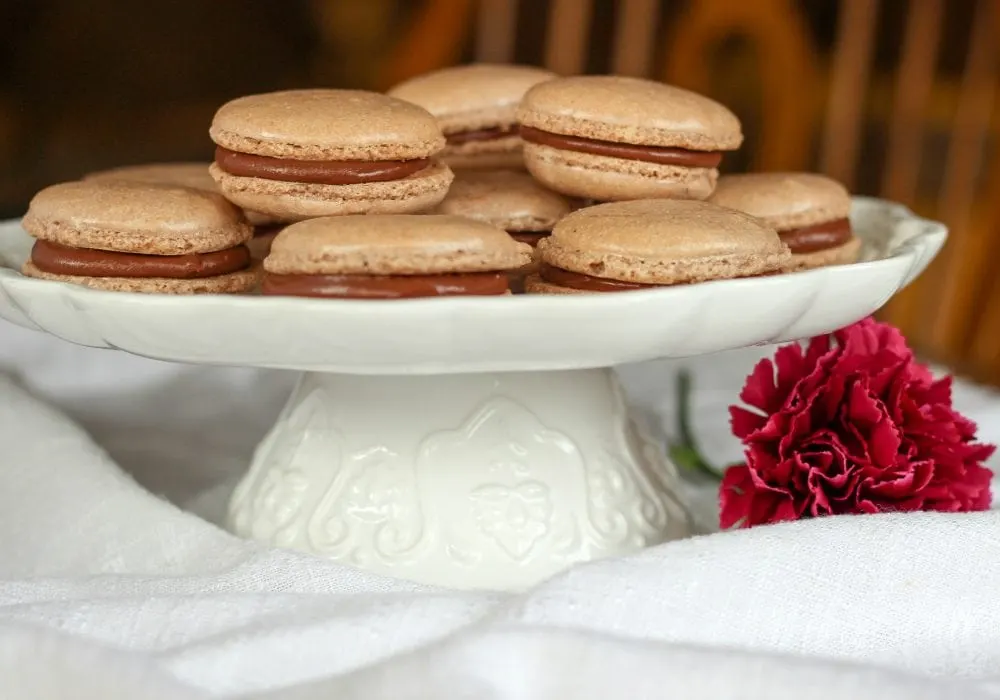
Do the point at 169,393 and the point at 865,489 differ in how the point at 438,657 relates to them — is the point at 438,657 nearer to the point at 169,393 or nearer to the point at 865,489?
the point at 865,489

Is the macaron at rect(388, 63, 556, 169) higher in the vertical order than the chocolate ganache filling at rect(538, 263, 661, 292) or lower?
higher

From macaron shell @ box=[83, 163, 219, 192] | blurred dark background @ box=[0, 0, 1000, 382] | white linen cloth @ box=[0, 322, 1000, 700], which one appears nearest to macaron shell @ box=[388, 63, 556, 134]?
macaron shell @ box=[83, 163, 219, 192]

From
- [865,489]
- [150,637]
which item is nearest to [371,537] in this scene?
[150,637]

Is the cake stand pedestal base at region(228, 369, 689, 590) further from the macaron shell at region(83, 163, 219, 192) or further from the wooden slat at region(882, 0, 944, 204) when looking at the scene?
the wooden slat at region(882, 0, 944, 204)

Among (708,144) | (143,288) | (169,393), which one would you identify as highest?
(708,144)

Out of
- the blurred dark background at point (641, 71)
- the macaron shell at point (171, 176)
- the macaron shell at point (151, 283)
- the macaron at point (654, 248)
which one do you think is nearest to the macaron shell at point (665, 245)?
the macaron at point (654, 248)
